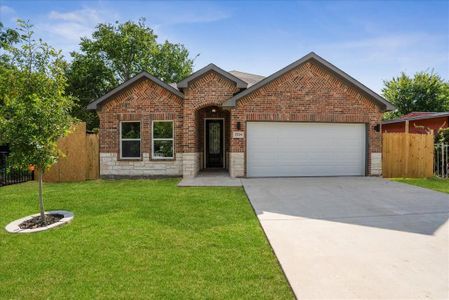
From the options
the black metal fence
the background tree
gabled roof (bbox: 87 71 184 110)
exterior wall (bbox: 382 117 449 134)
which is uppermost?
the background tree

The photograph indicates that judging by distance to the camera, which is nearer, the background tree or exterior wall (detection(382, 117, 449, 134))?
exterior wall (detection(382, 117, 449, 134))

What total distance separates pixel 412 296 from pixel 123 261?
3.64 metres

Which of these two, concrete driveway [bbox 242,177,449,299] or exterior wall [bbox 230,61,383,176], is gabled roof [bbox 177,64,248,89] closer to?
exterior wall [bbox 230,61,383,176]

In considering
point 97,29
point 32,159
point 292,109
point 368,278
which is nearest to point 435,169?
point 292,109

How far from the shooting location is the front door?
1549 cm

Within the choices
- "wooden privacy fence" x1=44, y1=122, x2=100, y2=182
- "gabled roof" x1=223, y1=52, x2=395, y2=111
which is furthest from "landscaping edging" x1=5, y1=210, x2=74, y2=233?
"gabled roof" x1=223, y1=52, x2=395, y2=111

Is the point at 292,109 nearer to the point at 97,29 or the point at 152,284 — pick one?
the point at 152,284

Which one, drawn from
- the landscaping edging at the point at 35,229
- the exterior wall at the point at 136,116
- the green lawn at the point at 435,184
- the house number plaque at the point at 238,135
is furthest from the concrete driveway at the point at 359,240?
the exterior wall at the point at 136,116

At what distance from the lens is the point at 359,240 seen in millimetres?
4891

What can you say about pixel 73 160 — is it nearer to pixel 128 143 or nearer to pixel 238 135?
pixel 128 143

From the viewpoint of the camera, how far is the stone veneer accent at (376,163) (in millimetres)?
12820

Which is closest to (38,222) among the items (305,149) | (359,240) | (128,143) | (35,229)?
(35,229)

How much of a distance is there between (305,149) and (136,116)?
7.66 m

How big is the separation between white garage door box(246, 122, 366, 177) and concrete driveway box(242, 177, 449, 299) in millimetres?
3327
